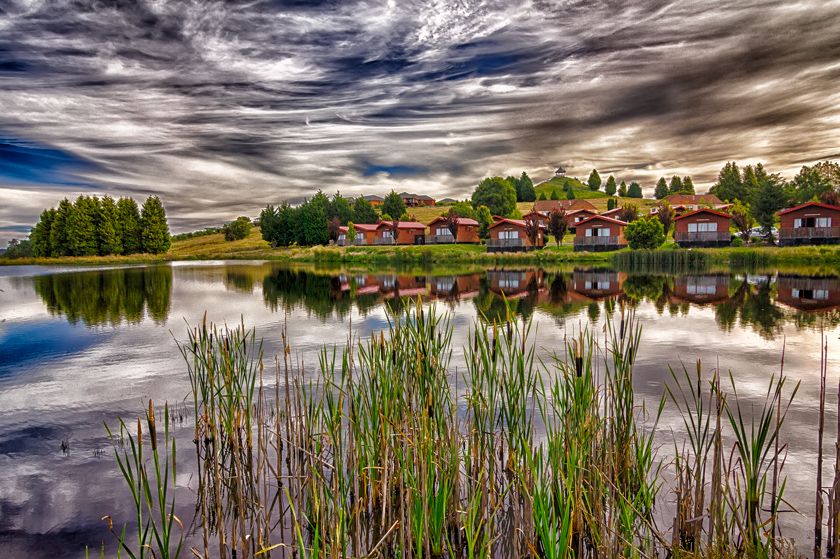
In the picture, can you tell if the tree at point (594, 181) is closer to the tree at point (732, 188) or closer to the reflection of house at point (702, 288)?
the tree at point (732, 188)

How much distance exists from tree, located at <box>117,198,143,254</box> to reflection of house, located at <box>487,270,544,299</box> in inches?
2488

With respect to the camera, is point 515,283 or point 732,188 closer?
point 515,283

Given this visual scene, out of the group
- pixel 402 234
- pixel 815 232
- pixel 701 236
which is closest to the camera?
pixel 815 232

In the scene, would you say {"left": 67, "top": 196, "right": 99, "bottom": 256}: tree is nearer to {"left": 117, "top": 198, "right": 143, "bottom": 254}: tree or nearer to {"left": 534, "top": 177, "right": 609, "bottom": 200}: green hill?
{"left": 117, "top": 198, "right": 143, "bottom": 254}: tree

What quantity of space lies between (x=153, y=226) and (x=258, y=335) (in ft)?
241

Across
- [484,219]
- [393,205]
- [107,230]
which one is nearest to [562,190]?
[393,205]

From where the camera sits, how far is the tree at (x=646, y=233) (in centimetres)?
4850

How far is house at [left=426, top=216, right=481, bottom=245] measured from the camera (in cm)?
7456

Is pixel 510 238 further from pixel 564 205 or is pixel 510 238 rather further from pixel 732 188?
pixel 732 188

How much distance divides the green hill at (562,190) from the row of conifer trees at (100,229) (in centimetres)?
9489

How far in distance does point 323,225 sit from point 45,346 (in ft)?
230

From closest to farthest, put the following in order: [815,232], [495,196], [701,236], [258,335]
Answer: [258,335] < [815,232] < [701,236] < [495,196]

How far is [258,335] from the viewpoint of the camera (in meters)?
14.3

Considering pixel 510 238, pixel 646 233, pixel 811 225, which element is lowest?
pixel 646 233
